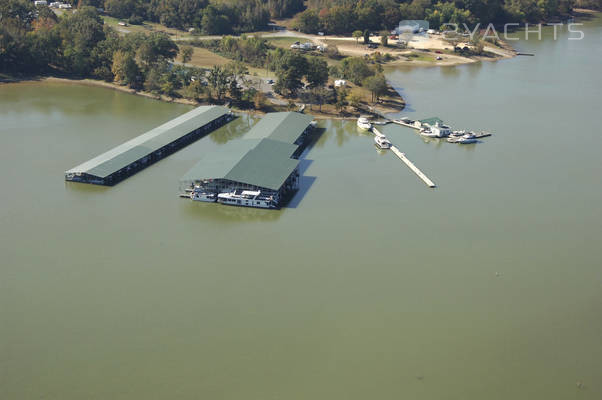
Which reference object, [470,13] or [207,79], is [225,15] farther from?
[470,13]

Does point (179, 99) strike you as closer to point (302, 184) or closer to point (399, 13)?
point (302, 184)

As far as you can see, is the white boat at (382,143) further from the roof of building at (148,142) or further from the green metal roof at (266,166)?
the roof of building at (148,142)

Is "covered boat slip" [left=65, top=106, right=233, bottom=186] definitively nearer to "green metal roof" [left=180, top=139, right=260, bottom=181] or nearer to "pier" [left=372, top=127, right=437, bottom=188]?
"green metal roof" [left=180, top=139, right=260, bottom=181]

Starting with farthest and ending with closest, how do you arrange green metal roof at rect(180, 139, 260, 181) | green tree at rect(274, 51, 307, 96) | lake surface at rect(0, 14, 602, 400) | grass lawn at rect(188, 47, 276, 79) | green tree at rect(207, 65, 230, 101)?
grass lawn at rect(188, 47, 276, 79)
green tree at rect(274, 51, 307, 96)
green tree at rect(207, 65, 230, 101)
green metal roof at rect(180, 139, 260, 181)
lake surface at rect(0, 14, 602, 400)

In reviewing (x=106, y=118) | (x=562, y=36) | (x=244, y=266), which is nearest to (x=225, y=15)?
(x=106, y=118)

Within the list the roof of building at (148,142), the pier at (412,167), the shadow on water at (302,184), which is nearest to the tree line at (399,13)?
the roof of building at (148,142)

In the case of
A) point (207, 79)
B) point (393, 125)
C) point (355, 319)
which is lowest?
point (355, 319)

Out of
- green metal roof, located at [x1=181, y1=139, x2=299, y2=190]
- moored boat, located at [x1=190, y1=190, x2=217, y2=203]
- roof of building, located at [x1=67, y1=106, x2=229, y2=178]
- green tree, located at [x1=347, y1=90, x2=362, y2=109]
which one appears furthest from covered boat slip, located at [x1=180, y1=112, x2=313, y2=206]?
green tree, located at [x1=347, y1=90, x2=362, y2=109]
